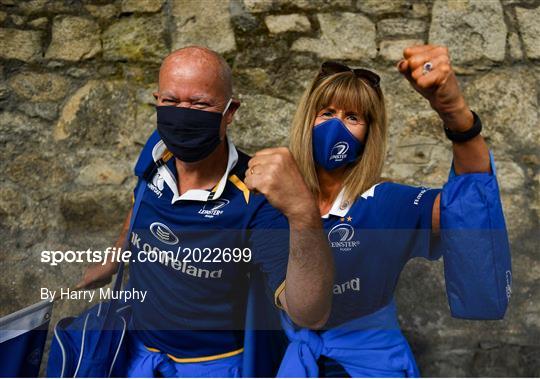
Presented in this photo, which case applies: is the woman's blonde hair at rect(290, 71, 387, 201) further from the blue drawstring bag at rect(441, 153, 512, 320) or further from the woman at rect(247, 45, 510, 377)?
the blue drawstring bag at rect(441, 153, 512, 320)

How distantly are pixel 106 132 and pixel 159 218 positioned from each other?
1008 mm

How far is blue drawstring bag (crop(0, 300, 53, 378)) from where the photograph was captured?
152 cm

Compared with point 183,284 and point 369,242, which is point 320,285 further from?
point 183,284

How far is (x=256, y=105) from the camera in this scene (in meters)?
2.39

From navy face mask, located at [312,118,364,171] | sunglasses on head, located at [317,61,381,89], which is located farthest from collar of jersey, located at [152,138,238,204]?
sunglasses on head, located at [317,61,381,89]

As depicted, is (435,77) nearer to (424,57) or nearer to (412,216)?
(424,57)

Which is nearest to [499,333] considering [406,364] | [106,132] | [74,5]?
[406,364]

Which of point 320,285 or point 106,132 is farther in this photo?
point 106,132

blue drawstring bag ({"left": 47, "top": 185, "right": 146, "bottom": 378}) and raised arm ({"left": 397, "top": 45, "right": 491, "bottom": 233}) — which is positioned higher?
raised arm ({"left": 397, "top": 45, "right": 491, "bottom": 233})

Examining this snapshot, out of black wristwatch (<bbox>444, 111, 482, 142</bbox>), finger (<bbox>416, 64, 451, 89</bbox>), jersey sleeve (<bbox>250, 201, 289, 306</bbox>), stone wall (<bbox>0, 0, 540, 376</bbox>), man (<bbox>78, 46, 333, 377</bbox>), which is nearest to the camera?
finger (<bbox>416, 64, 451, 89</bbox>)

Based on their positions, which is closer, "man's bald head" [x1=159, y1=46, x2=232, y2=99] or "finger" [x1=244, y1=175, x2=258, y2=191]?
"finger" [x1=244, y1=175, x2=258, y2=191]

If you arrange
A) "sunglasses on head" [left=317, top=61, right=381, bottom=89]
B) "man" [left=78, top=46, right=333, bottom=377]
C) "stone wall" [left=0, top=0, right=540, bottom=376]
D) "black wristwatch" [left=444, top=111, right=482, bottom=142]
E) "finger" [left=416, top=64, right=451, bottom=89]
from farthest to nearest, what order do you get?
"stone wall" [left=0, top=0, right=540, bottom=376], "sunglasses on head" [left=317, top=61, right=381, bottom=89], "man" [left=78, top=46, right=333, bottom=377], "black wristwatch" [left=444, top=111, right=482, bottom=142], "finger" [left=416, top=64, right=451, bottom=89]

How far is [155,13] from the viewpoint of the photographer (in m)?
2.41

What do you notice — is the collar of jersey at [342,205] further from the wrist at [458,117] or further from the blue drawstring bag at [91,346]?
the blue drawstring bag at [91,346]
